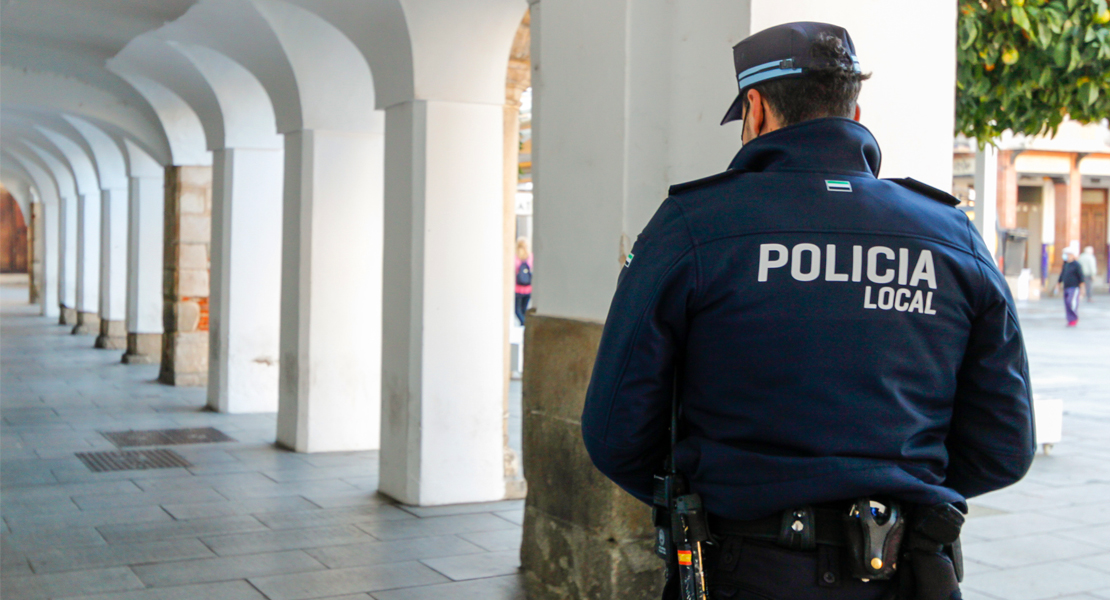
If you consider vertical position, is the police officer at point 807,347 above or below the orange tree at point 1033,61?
below

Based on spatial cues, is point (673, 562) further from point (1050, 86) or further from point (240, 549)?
point (1050, 86)

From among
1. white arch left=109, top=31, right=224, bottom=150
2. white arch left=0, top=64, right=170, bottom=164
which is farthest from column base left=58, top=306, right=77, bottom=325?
white arch left=109, top=31, right=224, bottom=150

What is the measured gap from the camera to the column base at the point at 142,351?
14695 millimetres

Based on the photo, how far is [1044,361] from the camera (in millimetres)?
14508

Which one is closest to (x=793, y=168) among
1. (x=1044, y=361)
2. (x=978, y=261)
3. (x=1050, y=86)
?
(x=978, y=261)

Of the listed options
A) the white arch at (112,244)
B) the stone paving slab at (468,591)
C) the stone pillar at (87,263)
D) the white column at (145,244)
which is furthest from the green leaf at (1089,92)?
the stone pillar at (87,263)

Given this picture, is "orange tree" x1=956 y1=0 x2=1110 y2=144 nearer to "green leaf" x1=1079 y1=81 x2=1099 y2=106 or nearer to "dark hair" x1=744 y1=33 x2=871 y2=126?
"green leaf" x1=1079 y1=81 x2=1099 y2=106

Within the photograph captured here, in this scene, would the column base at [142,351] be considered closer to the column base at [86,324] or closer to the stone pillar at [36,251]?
the column base at [86,324]

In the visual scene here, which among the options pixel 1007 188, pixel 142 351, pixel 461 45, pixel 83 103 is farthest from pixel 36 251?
pixel 1007 188

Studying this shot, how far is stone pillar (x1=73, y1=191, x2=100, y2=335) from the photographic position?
63.4 feet

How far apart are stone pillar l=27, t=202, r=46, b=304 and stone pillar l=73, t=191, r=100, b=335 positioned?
23.9ft

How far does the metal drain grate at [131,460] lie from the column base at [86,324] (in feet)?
40.9

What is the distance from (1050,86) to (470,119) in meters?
3.30

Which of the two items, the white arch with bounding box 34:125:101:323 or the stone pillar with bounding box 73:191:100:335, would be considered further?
the stone pillar with bounding box 73:191:100:335
